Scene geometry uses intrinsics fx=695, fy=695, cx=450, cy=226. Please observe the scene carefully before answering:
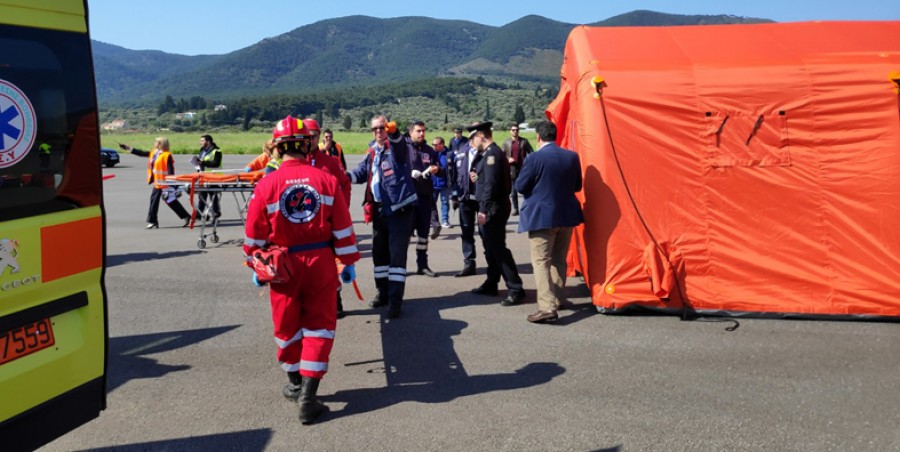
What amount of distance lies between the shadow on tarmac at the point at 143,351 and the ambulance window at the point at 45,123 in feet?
7.38

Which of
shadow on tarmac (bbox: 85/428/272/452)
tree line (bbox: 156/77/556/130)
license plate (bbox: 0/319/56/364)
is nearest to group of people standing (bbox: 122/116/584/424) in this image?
shadow on tarmac (bbox: 85/428/272/452)

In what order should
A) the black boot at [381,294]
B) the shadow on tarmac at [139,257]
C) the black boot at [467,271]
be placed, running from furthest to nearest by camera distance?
the shadow on tarmac at [139,257] → the black boot at [467,271] → the black boot at [381,294]

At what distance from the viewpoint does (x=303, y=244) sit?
460cm

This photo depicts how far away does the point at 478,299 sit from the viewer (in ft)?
25.4

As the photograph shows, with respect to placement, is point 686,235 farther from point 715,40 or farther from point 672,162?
point 715,40

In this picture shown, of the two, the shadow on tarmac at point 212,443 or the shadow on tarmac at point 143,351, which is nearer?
the shadow on tarmac at point 212,443

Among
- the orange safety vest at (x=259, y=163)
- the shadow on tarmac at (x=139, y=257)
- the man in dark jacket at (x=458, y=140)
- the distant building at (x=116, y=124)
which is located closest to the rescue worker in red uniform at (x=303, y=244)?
the orange safety vest at (x=259, y=163)

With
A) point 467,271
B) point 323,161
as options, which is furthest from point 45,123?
point 467,271

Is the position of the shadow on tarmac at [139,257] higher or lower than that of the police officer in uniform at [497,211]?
lower

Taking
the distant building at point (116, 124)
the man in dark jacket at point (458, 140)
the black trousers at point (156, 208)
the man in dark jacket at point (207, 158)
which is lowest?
the black trousers at point (156, 208)

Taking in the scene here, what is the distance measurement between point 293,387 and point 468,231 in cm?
474

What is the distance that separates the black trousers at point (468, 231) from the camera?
9.09 meters

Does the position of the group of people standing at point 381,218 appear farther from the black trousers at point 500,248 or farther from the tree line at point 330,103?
the tree line at point 330,103

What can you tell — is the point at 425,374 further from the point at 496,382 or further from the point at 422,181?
the point at 422,181
